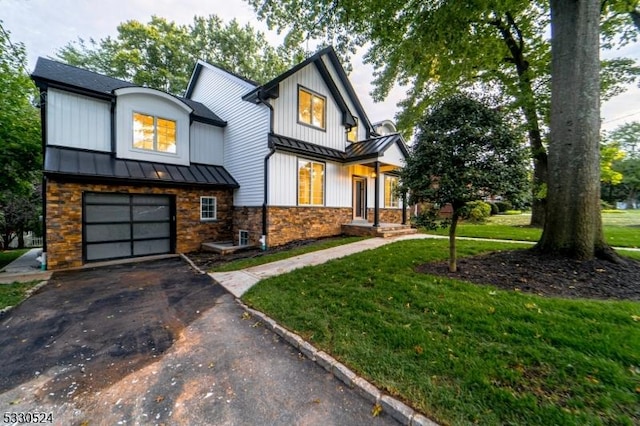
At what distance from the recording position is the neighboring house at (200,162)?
305 inches

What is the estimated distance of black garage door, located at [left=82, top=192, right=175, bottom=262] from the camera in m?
8.08

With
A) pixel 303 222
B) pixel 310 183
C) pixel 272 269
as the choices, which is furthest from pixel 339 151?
pixel 272 269

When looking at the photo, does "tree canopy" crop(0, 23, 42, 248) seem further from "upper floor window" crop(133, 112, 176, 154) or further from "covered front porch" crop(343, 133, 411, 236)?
"covered front porch" crop(343, 133, 411, 236)

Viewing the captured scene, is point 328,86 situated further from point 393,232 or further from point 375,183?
point 393,232

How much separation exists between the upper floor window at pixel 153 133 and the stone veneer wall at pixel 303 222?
4.89 m

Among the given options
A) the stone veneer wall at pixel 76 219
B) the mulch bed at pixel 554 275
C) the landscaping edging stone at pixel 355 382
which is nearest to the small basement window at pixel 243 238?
the stone veneer wall at pixel 76 219

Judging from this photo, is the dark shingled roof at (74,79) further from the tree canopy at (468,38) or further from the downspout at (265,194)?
the tree canopy at (468,38)

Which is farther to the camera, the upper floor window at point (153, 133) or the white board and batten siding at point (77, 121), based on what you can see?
the upper floor window at point (153, 133)

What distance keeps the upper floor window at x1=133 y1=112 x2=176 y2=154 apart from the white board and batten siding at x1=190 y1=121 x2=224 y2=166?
35.0 inches

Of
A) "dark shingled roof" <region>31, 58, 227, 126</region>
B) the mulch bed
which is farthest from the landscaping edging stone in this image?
"dark shingled roof" <region>31, 58, 227, 126</region>

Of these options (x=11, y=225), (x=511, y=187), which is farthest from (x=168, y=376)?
(x=11, y=225)

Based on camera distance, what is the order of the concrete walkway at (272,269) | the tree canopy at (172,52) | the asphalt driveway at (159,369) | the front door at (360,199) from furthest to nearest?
the tree canopy at (172,52) < the front door at (360,199) < the concrete walkway at (272,269) < the asphalt driveway at (159,369)

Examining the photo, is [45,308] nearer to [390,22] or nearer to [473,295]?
[473,295]

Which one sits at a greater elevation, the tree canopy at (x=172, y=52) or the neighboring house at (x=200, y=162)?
the tree canopy at (x=172, y=52)
